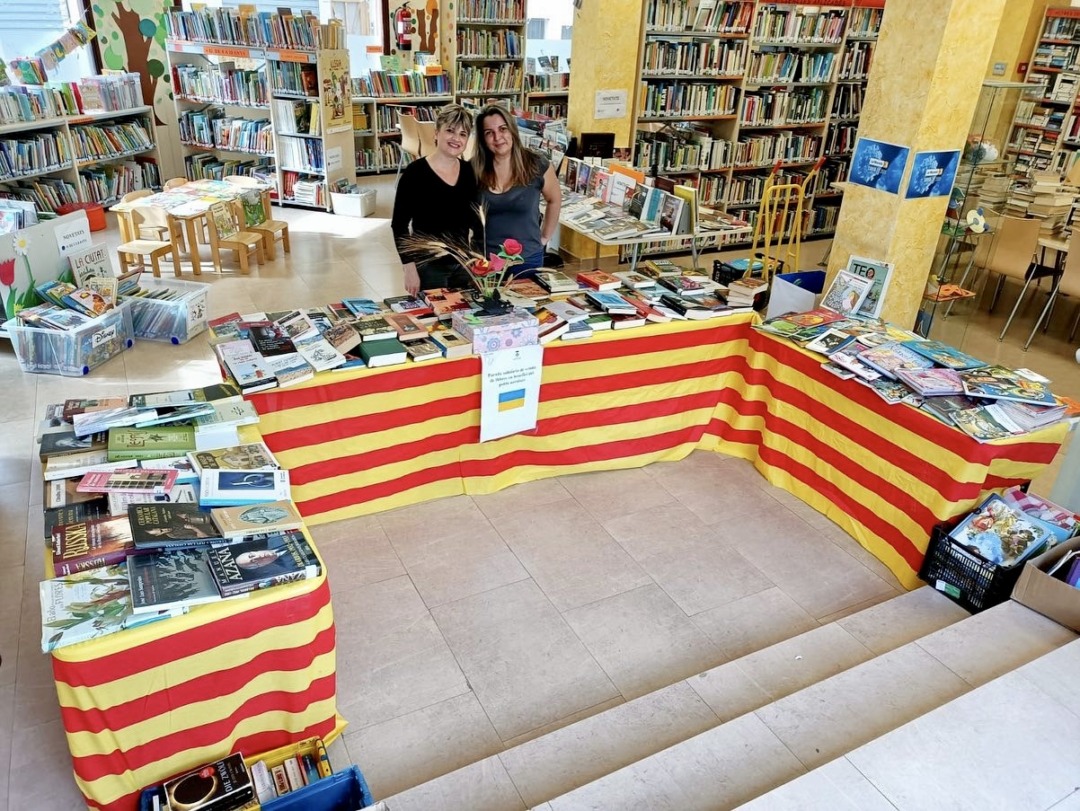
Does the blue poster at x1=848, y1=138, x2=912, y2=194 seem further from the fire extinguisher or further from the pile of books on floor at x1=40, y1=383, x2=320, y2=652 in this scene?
the fire extinguisher

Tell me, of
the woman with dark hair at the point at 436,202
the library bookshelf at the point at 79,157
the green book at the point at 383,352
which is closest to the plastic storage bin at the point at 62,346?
the woman with dark hair at the point at 436,202

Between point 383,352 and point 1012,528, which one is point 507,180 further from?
point 1012,528

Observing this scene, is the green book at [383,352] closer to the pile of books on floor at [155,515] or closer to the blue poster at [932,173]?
the pile of books on floor at [155,515]

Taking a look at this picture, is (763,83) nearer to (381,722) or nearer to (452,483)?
(452,483)

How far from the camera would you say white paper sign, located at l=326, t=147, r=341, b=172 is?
27.0 feet

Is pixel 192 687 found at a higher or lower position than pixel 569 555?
higher

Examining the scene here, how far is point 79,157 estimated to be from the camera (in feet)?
25.4

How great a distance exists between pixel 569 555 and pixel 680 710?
979mm

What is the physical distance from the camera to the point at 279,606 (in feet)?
7.03

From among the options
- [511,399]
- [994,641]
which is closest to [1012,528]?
[994,641]

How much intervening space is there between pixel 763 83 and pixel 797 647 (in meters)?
6.01

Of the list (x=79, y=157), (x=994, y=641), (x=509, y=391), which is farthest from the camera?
(x=79, y=157)

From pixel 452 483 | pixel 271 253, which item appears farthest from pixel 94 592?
pixel 271 253

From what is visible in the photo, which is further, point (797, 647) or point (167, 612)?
point (797, 647)
